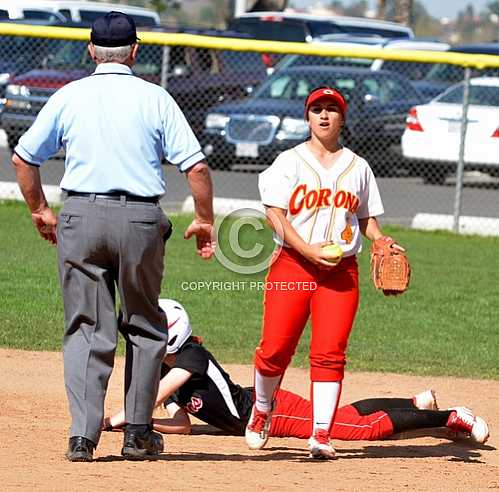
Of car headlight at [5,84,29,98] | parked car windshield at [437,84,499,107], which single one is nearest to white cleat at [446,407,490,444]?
parked car windshield at [437,84,499,107]

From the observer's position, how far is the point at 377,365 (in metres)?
9.09

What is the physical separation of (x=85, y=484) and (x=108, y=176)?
1.30m

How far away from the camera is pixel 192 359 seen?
266 inches

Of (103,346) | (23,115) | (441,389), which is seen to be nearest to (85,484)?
(103,346)

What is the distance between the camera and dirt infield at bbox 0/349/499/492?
219 inches

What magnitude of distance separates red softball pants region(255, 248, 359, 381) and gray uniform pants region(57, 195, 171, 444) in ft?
1.82

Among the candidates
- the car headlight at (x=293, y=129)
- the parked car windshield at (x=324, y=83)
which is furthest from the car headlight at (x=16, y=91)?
the car headlight at (x=293, y=129)

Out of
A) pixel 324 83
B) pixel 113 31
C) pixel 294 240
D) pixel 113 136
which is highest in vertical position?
pixel 113 31

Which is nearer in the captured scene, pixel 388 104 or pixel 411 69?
pixel 388 104

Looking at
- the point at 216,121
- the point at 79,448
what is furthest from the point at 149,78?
the point at 79,448

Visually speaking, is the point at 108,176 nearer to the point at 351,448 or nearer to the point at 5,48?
the point at 351,448

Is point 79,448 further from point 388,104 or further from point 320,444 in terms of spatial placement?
point 388,104

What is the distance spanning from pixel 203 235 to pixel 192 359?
1053 mm

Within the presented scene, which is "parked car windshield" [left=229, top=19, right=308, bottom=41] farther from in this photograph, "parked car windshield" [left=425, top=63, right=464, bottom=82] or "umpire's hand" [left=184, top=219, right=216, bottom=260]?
"umpire's hand" [left=184, top=219, right=216, bottom=260]
